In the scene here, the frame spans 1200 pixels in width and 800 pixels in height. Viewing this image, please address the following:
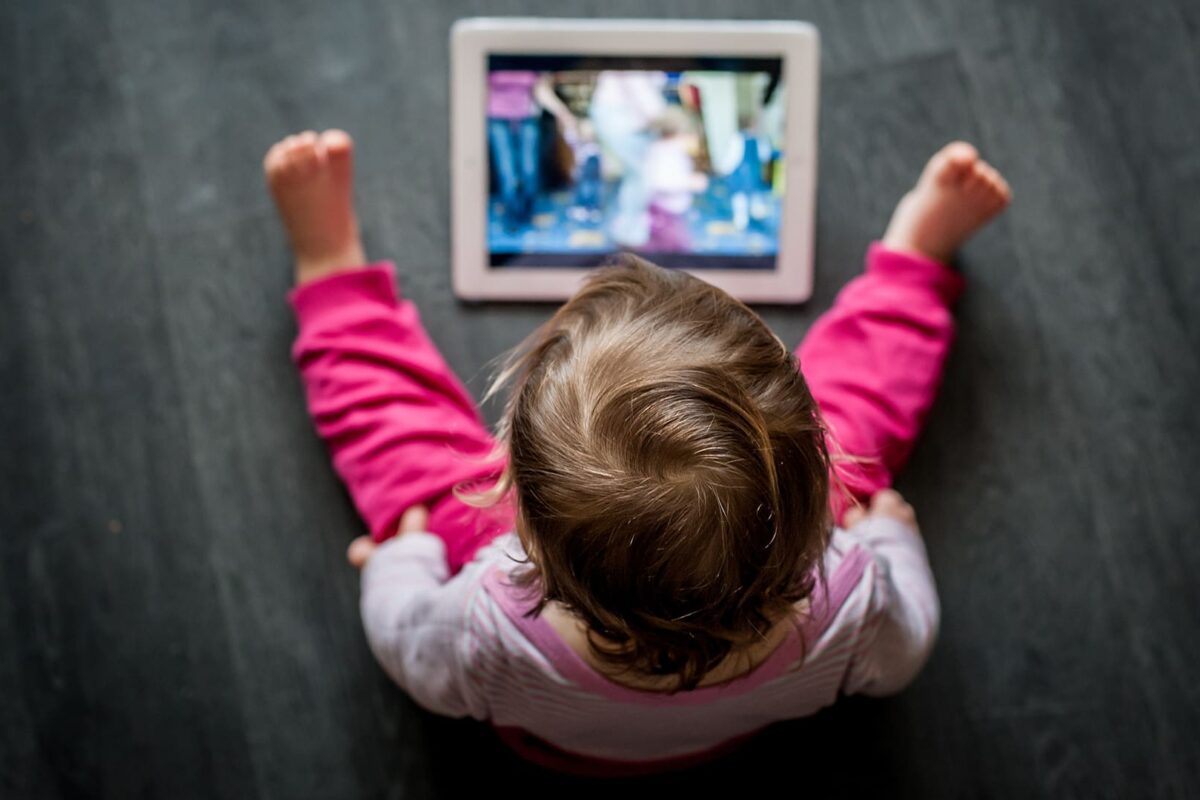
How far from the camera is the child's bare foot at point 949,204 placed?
0.75 meters

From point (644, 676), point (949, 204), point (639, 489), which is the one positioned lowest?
point (644, 676)

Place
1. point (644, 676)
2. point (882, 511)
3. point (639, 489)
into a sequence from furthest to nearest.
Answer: point (882, 511) < point (644, 676) < point (639, 489)

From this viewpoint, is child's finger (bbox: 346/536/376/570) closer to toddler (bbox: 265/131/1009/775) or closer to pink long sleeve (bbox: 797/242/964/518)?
toddler (bbox: 265/131/1009/775)

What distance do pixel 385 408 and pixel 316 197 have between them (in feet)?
0.55

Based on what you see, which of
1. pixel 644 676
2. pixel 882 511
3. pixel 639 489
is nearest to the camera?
pixel 639 489

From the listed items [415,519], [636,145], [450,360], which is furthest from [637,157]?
[415,519]

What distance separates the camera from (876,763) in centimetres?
77

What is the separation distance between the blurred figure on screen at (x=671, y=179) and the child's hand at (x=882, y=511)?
23 centimetres

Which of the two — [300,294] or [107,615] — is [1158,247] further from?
[107,615]

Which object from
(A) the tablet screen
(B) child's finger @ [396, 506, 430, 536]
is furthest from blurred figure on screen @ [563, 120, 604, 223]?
(B) child's finger @ [396, 506, 430, 536]

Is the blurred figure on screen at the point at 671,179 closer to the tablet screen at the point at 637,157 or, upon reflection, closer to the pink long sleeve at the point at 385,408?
the tablet screen at the point at 637,157

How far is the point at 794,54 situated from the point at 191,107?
1.54 feet

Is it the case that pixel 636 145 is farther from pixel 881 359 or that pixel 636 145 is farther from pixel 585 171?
pixel 881 359

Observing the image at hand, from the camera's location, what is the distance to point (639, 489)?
0.43 meters
